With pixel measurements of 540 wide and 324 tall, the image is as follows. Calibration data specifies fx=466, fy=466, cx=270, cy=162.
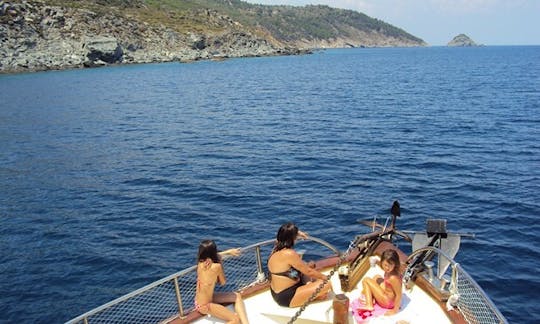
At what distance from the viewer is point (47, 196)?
25.5m

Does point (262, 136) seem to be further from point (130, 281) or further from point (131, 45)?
point (131, 45)

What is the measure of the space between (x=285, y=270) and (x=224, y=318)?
1.45 meters

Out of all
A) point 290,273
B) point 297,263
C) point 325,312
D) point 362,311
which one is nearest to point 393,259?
point 362,311

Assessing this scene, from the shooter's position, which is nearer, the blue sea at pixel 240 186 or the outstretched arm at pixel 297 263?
the outstretched arm at pixel 297 263

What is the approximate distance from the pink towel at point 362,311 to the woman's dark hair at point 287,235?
1704 mm

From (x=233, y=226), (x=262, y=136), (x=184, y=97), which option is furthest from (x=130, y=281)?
(x=184, y=97)

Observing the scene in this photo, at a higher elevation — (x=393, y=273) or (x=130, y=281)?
(x=393, y=273)

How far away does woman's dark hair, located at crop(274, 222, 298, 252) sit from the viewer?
8.75 meters

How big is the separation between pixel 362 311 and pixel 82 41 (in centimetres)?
13203

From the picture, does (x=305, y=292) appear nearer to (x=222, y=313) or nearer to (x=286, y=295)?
(x=286, y=295)

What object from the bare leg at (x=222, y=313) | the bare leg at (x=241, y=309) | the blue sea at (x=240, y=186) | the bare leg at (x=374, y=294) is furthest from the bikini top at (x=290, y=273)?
the blue sea at (x=240, y=186)

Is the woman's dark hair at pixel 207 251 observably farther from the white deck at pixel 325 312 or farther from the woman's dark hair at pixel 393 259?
the woman's dark hair at pixel 393 259

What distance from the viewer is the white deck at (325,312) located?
28.5ft

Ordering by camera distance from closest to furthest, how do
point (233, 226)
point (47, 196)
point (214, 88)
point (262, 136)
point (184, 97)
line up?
point (233, 226) → point (47, 196) → point (262, 136) → point (184, 97) → point (214, 88)
